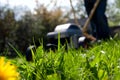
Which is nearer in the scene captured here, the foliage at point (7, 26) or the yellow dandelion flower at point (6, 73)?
the yellow dandelion flower at point (6, 73)

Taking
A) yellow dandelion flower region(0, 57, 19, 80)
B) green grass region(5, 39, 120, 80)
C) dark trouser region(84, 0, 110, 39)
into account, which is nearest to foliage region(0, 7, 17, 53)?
dark trouser region(84, 0, 110, 39)

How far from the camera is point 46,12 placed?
27.2m

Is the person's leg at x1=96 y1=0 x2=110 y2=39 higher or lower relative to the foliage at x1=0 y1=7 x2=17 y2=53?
lower

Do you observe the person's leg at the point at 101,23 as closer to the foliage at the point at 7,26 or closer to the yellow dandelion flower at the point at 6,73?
the yellow dandelion flower at the point at 6,73

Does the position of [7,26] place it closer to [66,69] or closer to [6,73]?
[66,69]

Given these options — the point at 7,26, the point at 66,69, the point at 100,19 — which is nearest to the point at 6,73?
the point at 66,69

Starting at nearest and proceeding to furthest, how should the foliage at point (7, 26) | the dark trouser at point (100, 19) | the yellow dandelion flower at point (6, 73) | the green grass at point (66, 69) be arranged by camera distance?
the yellow dandelion flower at point (6, 73) → the green grass at point (66, 69) → the dark trouser at point (100, 19) → the foliage at point (7, 26)

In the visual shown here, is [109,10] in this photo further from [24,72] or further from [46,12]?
[24,72]

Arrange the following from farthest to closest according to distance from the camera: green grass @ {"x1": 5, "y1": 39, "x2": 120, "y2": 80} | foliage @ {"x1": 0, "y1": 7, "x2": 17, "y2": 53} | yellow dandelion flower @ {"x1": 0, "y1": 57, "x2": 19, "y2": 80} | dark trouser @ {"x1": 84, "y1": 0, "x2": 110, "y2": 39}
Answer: foliage @ {"x1": 0, "y1": 7, "x2": 17, "y2": 53} → dark trouser @ {"x1": 84, "y1": 0, "x2": 110, "y2": 39} → green grass @ {"x1": 5, "y1": 39, "x2": 120, "y2": 80} → yellow dandelion flower @ {"x1": 0, "y1": 57, "x2": 19, "y2": 80}

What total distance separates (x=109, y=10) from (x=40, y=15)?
125 feet

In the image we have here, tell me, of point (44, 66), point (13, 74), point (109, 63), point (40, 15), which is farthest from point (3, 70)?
point (40, 15)

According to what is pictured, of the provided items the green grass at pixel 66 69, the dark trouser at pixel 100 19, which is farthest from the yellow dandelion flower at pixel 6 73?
the dark trouser at pixel 100 19

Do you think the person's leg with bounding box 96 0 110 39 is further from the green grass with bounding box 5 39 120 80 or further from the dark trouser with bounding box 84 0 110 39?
the green grass with bounding box 5 39 120 80

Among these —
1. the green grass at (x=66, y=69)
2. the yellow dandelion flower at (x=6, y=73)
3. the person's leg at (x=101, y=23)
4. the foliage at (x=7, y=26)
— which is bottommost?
the green grass at (x=66, y=69)
